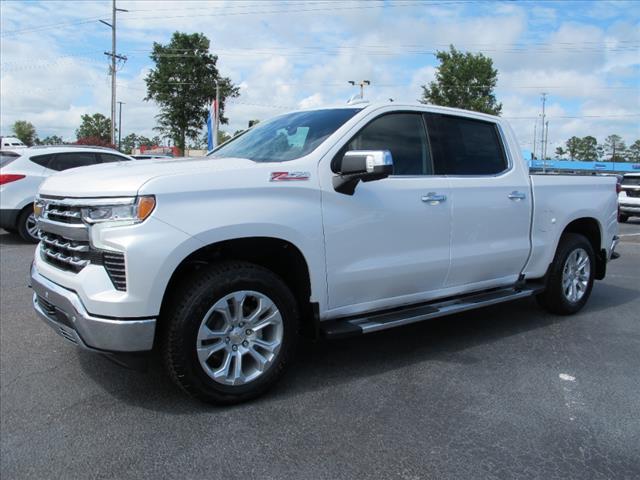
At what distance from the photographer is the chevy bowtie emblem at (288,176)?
11.3 ft

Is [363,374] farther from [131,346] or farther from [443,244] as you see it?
[131,346]

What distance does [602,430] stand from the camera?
10.6ft

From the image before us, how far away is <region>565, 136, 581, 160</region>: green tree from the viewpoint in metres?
117

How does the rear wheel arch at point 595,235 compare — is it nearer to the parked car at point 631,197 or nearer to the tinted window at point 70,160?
the tinted window at point 70,160

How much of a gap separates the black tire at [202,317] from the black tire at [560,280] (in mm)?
3033

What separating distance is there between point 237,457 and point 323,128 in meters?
2.29

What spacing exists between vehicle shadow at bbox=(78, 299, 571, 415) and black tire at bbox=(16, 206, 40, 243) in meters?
6.26

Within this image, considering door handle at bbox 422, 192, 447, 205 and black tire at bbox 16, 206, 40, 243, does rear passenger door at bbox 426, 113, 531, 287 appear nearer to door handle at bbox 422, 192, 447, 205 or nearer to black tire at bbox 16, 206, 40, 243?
door handle at bbox 422, 192, 447, 205

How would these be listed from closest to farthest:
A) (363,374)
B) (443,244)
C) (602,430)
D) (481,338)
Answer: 1. (602,430)
2. (363,374)
3. (443,244)
4. (481,338)

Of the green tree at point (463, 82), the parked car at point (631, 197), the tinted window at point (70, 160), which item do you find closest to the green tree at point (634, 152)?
the green tree at point (463, 82)

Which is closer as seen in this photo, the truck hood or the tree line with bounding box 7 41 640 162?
the truck hood

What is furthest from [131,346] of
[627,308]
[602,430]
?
[627,308]

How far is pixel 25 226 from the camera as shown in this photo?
9.57m

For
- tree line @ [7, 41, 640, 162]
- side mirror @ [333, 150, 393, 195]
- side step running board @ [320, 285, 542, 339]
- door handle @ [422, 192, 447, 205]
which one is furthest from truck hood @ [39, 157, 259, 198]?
tree line @ [7, 41, 640, 162]
